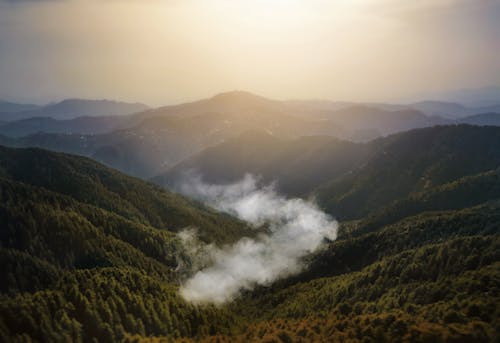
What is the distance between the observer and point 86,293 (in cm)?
14538

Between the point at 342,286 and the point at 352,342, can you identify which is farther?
the point at 342,286

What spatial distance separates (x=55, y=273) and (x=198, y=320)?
71.9 metres

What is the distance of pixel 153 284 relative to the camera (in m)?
186

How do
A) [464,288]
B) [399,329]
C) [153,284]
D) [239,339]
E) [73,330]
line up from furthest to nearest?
[153,284] → [239,339] → [464,288] → [73,330] → [399,329]

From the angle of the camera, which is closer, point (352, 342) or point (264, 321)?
point (352, 342)

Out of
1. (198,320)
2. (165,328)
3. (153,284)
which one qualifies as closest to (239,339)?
(198,320)

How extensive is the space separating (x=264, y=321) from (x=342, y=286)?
41.7 m

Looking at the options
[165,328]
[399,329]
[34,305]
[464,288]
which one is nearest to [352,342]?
[399,329]

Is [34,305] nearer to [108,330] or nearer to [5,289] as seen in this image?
[108,330]

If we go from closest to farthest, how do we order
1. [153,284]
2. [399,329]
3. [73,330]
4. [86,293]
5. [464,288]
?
1. [399,329]
2. [73,330]
3. [464,288]
4. [86,293]
5. [153,284]

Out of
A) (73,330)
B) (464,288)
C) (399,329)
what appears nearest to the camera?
(399,329)

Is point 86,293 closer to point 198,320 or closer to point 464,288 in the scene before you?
point 198,320

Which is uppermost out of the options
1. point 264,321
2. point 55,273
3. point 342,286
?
point 55,273

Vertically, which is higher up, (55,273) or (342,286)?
Answer: (55,273)
